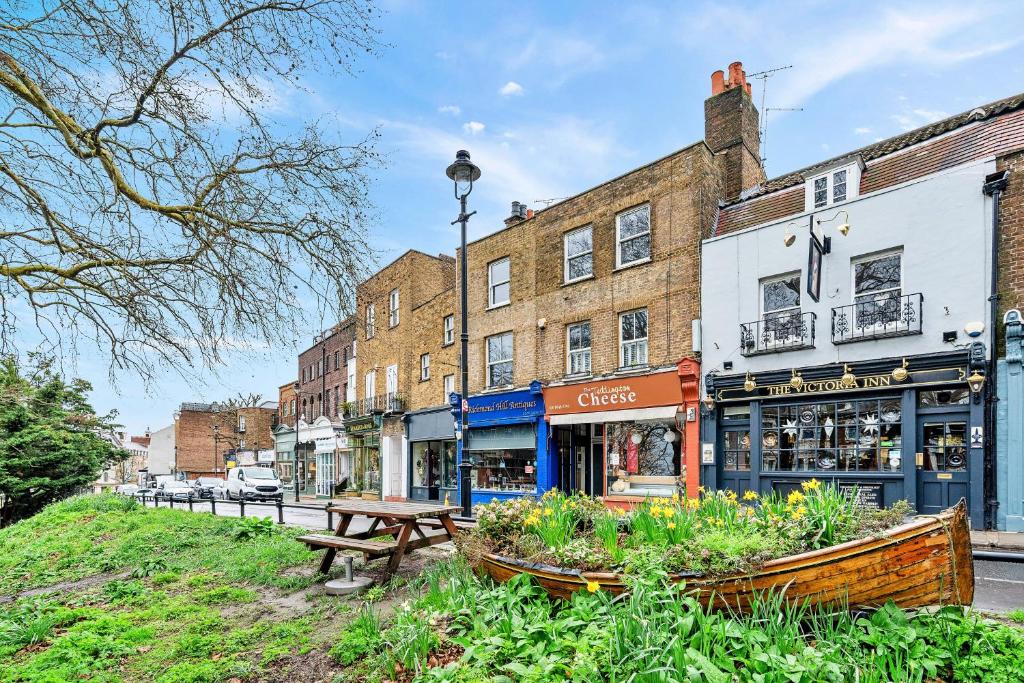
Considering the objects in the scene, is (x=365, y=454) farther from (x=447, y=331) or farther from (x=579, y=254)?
(x=579, y=254)

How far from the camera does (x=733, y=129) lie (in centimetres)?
1794

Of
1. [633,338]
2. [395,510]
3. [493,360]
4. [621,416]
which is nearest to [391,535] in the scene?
[395,510]

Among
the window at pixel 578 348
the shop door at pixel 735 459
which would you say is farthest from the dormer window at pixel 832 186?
the window at pixel 578 348

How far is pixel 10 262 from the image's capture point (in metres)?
6.81

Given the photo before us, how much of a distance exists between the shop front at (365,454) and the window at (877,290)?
22.3 m

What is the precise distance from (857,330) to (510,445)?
1209cm

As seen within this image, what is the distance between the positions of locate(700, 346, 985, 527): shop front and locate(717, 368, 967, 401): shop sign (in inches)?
0.8

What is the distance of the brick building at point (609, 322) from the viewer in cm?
1695

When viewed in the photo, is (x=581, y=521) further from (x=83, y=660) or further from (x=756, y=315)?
(x=756, y=315)

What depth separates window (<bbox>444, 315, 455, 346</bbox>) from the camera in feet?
83.5

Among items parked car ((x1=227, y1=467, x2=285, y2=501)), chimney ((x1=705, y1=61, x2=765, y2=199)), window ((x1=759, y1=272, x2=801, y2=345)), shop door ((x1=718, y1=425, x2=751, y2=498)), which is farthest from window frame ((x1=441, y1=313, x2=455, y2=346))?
parked car ((x1=227, y1=467, x2=285, y2=501))

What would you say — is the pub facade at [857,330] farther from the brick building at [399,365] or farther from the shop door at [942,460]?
the brick building at [399,365]

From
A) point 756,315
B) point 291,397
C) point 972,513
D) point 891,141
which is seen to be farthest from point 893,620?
point 291,397

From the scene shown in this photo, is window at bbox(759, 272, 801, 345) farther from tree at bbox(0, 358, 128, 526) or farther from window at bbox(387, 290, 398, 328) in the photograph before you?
tree at bbox(0, 358, 128, 526)
